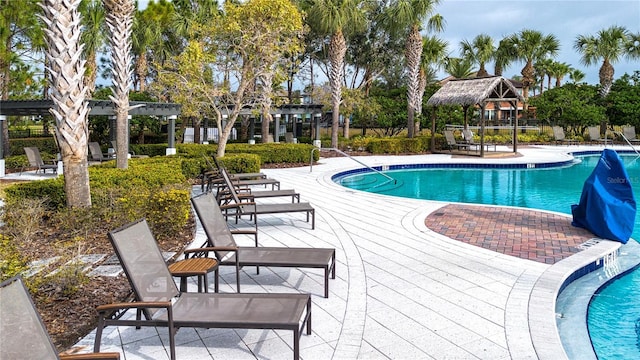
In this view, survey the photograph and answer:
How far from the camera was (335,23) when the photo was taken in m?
24.6

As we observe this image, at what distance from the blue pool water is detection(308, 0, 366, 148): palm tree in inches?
300

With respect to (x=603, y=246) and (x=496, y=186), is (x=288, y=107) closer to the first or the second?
(x=496, y=186)

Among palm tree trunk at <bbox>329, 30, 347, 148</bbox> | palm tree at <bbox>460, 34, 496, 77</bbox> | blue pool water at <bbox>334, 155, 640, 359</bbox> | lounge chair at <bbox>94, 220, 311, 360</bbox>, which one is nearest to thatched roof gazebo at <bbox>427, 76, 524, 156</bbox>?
blue pool water at <bbox>334, 155, 640, 359</bbox>

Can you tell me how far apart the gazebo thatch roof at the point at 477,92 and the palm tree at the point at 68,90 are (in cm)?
1840

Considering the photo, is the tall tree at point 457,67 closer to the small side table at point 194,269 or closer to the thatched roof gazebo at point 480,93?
the thatched roof gazebo at point 480,93

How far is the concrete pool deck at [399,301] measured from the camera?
3.89 m

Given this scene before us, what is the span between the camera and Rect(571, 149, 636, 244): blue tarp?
299 inches

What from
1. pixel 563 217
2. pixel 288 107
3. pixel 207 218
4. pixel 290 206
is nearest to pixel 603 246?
pixel 563 217

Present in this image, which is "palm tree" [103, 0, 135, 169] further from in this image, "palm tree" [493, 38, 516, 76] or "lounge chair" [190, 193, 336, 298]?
"palm tree" [493, 38, 516, 76]

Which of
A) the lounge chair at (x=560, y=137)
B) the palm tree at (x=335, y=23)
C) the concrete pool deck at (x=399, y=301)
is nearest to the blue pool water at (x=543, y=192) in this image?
the concrete pool deck at (x=399, y=301)

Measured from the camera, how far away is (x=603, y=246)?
23.3 feet

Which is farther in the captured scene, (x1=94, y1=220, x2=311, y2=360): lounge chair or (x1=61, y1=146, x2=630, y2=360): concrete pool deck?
(x1=61, y1=146, x2=630, y2=360): concrete pool deck

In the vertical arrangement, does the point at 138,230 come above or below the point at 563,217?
above

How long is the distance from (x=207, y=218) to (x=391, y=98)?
3064 centimetres
